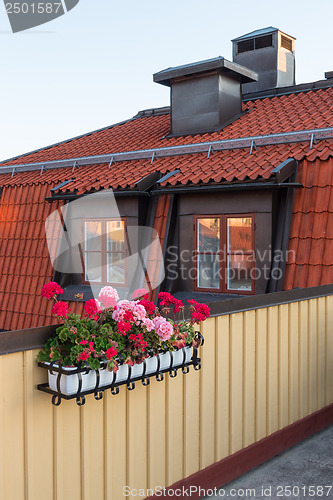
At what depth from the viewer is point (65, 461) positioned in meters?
3.05

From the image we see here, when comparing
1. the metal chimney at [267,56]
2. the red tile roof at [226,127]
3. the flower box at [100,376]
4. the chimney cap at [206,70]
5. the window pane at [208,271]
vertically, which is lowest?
the flower box at [100,376]

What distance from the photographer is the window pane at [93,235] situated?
9.08 meters

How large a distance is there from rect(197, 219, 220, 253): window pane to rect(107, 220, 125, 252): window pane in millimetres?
1473

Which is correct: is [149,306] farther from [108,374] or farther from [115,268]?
[115,268]

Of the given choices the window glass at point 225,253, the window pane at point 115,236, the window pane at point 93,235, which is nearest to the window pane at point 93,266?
the window pane at point 93,235

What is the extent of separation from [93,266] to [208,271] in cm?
243

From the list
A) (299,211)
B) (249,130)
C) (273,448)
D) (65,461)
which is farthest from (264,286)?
(65,461)

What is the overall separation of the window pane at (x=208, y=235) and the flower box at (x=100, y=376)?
4284 mm

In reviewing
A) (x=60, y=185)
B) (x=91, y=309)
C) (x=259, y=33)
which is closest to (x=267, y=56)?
(x=259, y=33)

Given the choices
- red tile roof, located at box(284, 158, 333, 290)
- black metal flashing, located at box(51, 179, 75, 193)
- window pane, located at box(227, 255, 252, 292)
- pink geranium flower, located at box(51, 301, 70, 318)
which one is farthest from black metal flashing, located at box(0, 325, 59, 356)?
black metal flashing, located at box(51, 179, 75, 193)

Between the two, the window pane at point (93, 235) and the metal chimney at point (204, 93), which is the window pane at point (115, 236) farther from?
the metal chimney at point (204, 93)

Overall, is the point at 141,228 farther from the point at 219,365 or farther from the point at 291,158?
the point at 219,365

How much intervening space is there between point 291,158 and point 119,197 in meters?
3.01

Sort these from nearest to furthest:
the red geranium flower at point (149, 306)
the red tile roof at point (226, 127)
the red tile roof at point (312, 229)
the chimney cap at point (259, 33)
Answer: the red geranium flower at point (149, 306), the red tile roof at point (312, 229), the red tile roof at point (226, 127), the chimney cap at point (259, 33)
